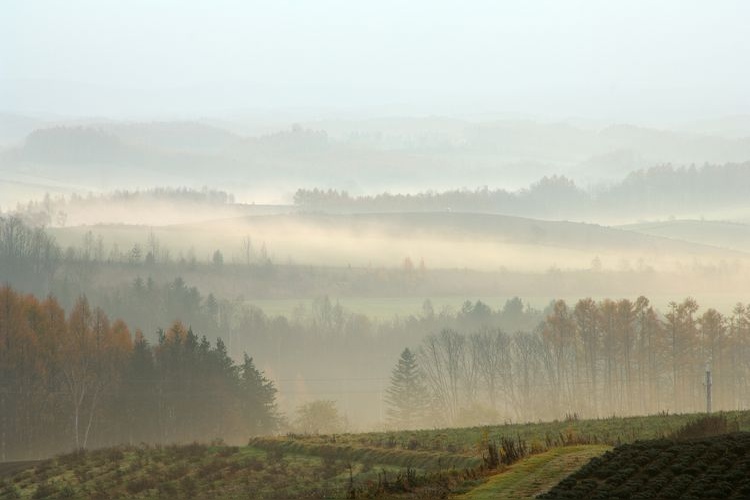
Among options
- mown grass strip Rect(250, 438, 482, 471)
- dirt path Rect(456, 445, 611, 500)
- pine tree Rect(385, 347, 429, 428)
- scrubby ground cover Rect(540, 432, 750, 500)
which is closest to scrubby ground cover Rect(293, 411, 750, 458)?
mown grass strip Rect(250, 438, 482, 471)

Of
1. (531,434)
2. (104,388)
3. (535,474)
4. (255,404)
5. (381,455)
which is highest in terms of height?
(535,474)

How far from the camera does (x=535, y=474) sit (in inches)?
1428

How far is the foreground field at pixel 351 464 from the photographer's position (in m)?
37.7

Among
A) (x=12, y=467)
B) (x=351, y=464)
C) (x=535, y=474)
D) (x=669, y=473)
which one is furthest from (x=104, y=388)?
(x=669, y=473)

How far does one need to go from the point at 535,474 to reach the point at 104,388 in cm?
10323

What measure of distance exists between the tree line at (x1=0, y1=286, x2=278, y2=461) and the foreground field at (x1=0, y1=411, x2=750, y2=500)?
55471 millimetres

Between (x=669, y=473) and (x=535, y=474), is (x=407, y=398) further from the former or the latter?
(x=669, y=473)

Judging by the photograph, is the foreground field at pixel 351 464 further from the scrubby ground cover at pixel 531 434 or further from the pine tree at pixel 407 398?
the pine tree at pixel 407 398

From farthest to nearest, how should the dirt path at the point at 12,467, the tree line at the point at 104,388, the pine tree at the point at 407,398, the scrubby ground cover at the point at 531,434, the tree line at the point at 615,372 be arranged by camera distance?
the pine tree at the point at 407,398 < the tree line at the point at 615,372 < the tree line at the point at 104,388 < the dirt path at the point at 12,467 < the scrubby ground cover at the point at 531,434

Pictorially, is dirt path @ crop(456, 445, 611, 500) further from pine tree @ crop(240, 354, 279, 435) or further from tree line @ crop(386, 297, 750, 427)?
tree line @ crop(386, 297, 750, 427)

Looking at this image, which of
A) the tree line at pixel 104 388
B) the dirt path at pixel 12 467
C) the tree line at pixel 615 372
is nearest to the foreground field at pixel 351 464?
the dirt path at pixel 12 467

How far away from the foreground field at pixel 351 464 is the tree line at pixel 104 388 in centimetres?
5547

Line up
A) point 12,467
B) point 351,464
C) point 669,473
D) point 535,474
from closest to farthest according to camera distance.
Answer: point 669,473
point 535,474
point 351,464
point 12,467

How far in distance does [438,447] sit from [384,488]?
20535 millimetres
